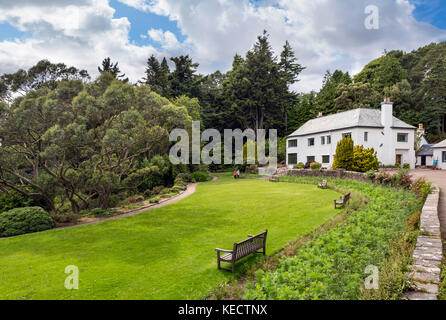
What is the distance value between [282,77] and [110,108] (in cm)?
4979

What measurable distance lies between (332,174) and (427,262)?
830 inches

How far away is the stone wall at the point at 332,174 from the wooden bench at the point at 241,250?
15.0 meters

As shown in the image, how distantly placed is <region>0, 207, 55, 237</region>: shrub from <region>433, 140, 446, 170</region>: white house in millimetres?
41791

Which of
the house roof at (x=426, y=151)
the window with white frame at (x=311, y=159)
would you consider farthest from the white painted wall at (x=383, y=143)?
the house roof at (x=426, y=151)

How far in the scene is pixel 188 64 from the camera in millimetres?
50562

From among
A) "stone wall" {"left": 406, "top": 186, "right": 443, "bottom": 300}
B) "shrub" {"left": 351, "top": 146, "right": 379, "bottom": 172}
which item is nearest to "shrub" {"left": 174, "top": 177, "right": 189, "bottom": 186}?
"shrub" {"left": 351, "top": 146, "right": 379, "bottom": 172}

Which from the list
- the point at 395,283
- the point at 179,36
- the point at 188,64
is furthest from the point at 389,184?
the point at 188,64

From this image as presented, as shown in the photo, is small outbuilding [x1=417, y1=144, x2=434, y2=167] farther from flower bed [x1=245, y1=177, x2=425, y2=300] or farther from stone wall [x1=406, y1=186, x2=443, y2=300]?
stone wall [x1=406, y1=186, x2=443, y2=300]

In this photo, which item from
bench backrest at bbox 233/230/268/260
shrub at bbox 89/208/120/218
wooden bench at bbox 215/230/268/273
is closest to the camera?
wooden bench at bbox 215/230/268/273

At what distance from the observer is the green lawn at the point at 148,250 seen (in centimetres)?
614

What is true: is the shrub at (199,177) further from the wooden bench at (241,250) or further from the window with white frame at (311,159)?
the wooden bench at (241,250)

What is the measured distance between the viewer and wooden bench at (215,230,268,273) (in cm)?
684

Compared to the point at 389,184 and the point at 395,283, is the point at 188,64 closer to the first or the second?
the point at 389,184
